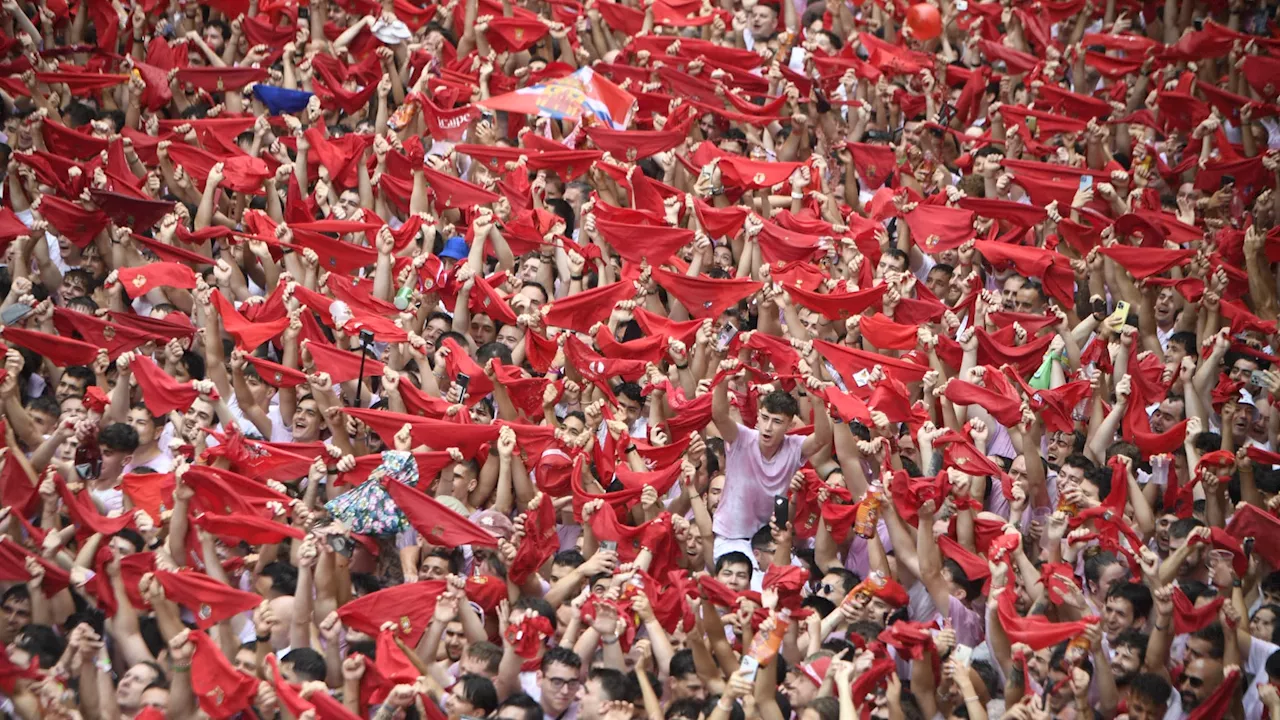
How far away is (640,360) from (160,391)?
2098 mm

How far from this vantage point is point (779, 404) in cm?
748

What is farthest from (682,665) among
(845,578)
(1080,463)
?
(1080,463)

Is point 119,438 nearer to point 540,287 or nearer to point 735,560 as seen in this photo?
point 540,287

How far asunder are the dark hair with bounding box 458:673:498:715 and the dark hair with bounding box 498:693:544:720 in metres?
0.07

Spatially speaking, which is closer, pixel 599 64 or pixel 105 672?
pixel 105 672

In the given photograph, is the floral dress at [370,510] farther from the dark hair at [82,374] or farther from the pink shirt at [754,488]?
the dark hair at [82,374]

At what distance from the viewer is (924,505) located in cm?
684

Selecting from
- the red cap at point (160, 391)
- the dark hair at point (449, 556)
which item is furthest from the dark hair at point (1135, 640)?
the red cap at point (160, 391)

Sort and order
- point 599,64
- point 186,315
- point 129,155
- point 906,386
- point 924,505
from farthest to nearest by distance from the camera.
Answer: point 599,64
point 129,155
point 186,315
point 906,386
point 924,505

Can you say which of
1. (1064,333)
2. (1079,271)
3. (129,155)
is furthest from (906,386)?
(129,155)

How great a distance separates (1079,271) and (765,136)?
2.09 metres

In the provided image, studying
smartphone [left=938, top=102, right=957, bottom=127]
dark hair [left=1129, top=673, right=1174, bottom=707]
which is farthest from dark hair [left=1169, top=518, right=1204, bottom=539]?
smartphone [left=938, top=102, right=957, bottom=127]

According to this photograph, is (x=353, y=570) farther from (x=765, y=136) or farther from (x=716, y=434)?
(x=765, y=136)

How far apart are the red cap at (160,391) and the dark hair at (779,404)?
96.9 inches
